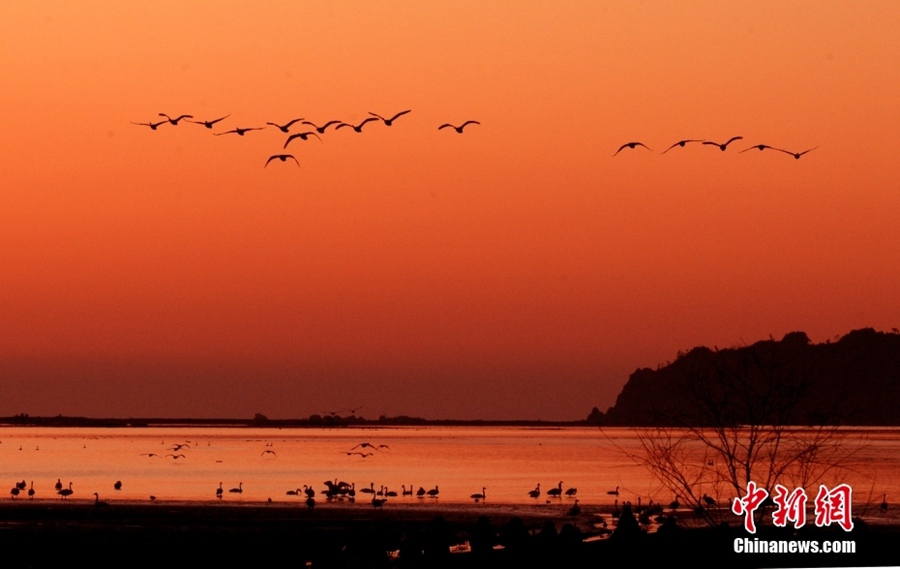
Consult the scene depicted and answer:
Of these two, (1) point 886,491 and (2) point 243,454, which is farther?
(2) point 243,454

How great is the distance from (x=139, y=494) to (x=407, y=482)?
20539mm

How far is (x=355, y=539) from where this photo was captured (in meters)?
40.8

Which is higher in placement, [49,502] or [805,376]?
[805,376]

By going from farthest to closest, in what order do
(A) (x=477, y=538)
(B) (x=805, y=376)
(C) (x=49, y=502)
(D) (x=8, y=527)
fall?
1. (C) (x=49, y=502)
2. (D) (x=8, y=527)
3. (A) (x=477, y=538)
4. (B) (x=805, y=376)

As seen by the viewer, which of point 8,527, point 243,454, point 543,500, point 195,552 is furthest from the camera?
point 243,454

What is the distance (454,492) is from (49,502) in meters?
20.6

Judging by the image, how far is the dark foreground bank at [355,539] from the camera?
1163 inches

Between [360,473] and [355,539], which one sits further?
[360,473]

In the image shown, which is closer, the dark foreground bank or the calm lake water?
the dark foreground bank

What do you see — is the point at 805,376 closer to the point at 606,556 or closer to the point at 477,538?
the point at 606,556

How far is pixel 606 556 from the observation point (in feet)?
99.1

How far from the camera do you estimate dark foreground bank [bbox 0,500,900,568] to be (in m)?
29.5

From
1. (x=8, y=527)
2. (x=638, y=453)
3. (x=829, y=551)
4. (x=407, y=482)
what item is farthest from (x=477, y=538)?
(x=638, y=453)

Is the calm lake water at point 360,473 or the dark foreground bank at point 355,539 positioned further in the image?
the calm lake water at point 360,473
